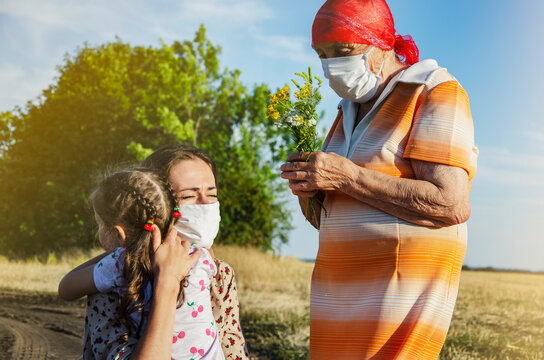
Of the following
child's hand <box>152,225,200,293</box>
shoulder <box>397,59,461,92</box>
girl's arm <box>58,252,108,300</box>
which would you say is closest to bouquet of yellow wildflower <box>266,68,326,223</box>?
shoulder <box>397,59,461,92</box>

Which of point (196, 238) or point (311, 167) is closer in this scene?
point (311, 167)

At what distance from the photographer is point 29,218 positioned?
2098 centimetres

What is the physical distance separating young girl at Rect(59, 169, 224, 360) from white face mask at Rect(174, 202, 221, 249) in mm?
123

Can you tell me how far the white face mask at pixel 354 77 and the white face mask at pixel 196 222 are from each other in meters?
0.90

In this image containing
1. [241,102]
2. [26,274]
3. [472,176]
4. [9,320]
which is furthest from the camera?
[241,102]

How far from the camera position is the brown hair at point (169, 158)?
2.72 metres

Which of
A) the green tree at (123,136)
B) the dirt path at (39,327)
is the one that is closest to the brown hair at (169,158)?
the dirt path at (39,327)

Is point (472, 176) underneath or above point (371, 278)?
above

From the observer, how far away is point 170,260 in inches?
90.3

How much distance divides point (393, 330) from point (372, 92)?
3.73ft

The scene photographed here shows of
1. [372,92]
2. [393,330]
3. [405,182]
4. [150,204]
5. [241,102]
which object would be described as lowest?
[393,330]

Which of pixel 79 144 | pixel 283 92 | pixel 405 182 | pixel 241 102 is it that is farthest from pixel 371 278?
pixel 79 144

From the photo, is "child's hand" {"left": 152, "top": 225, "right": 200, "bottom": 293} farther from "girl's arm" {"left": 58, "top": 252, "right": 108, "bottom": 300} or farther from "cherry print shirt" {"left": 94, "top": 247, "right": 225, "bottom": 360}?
"girl's arm" {"left": 58, "top": 252, "right": 108, "bottom": 300}

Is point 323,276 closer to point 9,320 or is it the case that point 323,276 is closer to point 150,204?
point 150,204
